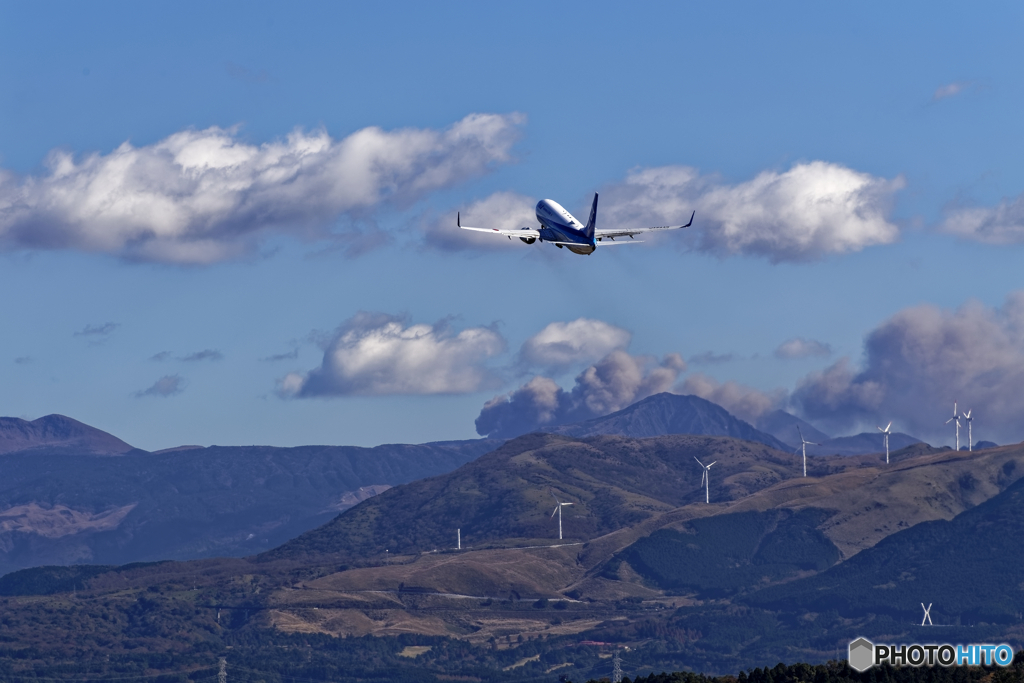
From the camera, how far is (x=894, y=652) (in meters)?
197

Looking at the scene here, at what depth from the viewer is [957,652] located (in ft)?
595

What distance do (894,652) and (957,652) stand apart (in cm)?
1684

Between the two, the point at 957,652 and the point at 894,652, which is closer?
the point at 957,652
